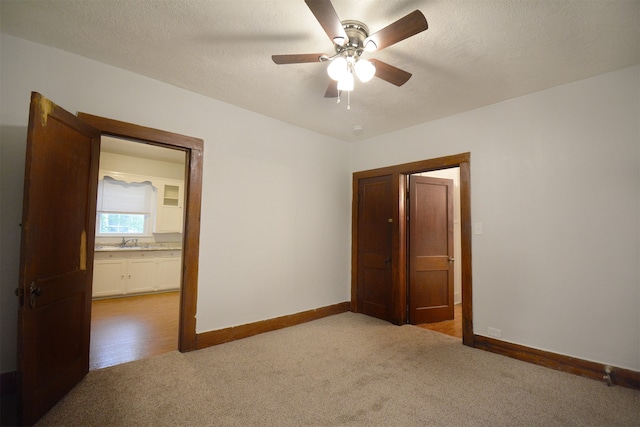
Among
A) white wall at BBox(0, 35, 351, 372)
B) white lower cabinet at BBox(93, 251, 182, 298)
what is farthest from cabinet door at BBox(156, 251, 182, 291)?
white wall at BBox(0, 35, 351, 372)

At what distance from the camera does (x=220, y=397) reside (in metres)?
2.11

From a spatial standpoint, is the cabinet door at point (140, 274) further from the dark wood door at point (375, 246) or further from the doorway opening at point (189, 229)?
the dark wood door at point (375, 246)

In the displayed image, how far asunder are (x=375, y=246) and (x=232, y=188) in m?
2.22

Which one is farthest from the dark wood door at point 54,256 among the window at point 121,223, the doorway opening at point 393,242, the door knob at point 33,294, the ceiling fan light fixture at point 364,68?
the window at point 121,223

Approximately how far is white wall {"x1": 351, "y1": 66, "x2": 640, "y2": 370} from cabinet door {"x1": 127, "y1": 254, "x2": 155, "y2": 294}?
549 cm

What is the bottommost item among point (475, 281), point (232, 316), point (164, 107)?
point (232, 316)

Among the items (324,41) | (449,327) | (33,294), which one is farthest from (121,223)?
(449,327)

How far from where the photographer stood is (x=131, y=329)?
11.6ft

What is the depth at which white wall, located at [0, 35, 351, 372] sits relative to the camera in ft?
7.00

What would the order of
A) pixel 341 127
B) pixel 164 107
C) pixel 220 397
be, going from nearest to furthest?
pixel 220 397, pixel 164 107, pixel 341 127

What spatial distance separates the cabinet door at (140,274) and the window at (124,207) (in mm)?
841

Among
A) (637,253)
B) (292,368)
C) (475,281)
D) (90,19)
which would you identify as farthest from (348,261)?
(90,19)

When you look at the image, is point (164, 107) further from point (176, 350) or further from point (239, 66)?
point (176, 350)

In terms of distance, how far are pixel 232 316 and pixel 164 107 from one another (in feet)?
7.66
